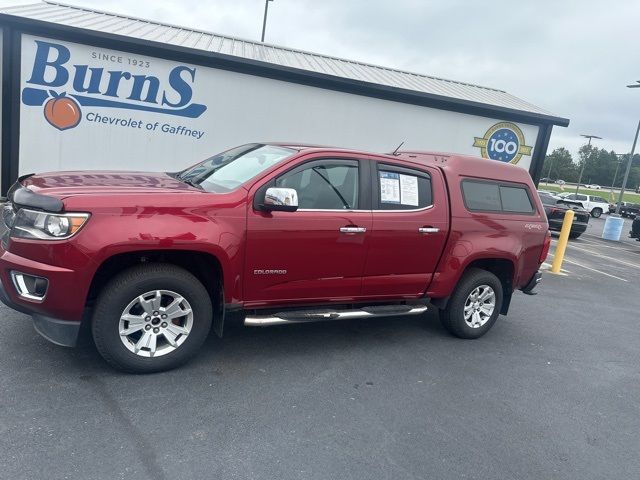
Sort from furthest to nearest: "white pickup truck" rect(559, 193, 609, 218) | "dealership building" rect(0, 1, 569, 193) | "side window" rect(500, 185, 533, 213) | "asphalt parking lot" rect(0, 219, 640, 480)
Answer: "white pickup truck" rect(559, 193, 609, 218) → "dealership building" rect(0, 1, 569, 193) → "side window" rect(500, 185, 533, 213) → "asphalt parking lot" rect(0, 219, 640, 480)

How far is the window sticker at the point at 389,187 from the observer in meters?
4.61

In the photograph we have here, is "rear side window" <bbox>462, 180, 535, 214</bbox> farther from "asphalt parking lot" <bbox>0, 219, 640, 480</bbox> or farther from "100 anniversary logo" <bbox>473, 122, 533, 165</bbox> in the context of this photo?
"100 anniversary logo" <bbox>473, 122, 533, 165</bbox>

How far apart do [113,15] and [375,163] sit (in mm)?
10272

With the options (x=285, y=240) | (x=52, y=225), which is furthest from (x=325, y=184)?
(x=52, y=225)

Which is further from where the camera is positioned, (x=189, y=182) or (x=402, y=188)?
(x=402, y=188)

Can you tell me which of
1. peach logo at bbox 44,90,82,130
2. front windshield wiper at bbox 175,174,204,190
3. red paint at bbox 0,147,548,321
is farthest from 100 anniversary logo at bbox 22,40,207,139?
red paint at bbox 0,147,548,321

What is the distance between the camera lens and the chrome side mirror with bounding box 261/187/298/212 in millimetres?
3799

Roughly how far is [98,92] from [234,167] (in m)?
6.50

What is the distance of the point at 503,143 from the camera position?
13031 millimetres

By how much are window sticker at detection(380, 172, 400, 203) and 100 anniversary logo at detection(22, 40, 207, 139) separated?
22.0 ft

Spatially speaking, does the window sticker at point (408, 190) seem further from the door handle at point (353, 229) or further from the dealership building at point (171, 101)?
the dealership building at point (171, 101)

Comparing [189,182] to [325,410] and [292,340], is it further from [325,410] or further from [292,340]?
[325,410]

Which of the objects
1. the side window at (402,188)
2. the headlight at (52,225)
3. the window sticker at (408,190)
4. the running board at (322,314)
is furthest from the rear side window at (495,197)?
the headlight at (52,225)

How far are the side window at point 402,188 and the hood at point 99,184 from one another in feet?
5.51
